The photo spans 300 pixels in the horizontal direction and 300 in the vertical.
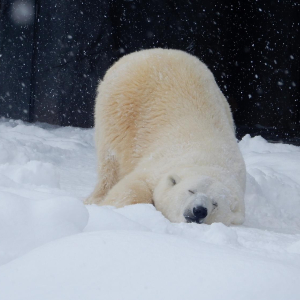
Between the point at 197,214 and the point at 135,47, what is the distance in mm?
A: 6607

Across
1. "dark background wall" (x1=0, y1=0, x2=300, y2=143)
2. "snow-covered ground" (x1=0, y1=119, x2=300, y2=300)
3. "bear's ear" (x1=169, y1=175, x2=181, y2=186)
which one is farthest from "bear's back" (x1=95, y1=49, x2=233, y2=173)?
"dark background wall" (x1=0, y1=0, x2=300, y2=143)

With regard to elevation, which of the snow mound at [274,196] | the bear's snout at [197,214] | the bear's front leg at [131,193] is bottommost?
the snow mound at [274,196]

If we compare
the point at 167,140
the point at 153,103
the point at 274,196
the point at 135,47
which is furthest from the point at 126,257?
the point at 135,47

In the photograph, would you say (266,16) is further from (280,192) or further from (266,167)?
(280,192)

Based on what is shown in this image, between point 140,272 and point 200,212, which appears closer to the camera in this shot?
point 140,272

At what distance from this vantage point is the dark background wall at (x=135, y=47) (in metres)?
8.38

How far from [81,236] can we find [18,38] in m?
7.45

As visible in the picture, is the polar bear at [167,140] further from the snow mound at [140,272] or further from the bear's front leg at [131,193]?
the snow mound at [140,272]

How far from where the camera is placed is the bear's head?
8.76ft

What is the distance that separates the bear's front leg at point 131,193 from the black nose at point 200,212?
448 millimetres

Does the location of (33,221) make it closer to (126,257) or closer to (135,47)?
(126,257)

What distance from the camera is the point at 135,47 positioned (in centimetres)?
888

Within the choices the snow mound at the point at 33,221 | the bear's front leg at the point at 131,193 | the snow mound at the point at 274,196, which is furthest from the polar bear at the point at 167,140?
the snow mound at the point at 33,221

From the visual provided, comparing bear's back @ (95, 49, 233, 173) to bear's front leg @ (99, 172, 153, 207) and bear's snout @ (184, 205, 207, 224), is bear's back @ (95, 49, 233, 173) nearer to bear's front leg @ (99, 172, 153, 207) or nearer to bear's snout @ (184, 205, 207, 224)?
bear's front leg @ (99, 172, 153, 207)
